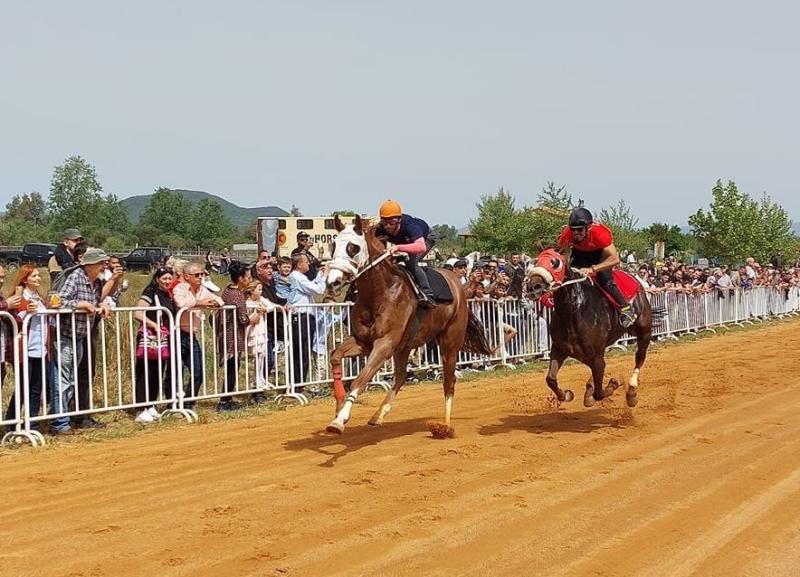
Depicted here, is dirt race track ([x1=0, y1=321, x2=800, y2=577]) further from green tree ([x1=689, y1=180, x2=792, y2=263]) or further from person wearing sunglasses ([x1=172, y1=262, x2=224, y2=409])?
green tree ([x1=689, y1=180, x2=792, y2=263])

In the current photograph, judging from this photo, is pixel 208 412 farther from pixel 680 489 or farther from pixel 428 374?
pixel 680 489

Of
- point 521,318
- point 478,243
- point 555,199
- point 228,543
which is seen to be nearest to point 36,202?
point 478,243

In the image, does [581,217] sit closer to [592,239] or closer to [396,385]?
[592,239]

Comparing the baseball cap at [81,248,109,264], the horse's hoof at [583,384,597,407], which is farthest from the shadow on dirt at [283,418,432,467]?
the baseball cap at [81,248,109,264]

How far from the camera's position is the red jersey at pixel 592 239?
416 inches

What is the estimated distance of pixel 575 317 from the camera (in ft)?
34.1

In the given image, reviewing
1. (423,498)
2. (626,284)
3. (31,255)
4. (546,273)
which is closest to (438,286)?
(546,273)

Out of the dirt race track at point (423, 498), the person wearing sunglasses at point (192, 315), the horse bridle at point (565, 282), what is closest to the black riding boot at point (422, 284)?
the horse bridle at point (565, 282)

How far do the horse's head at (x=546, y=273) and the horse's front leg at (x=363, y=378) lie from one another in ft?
6.34

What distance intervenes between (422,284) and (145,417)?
13.6 ft

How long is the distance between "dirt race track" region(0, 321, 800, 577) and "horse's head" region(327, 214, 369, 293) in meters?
1.77

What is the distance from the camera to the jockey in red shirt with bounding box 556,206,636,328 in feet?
34.3

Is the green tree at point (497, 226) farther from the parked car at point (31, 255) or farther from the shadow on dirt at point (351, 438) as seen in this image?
the shadow on dirt at point (351, 438)

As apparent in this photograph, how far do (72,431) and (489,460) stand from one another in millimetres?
4985
